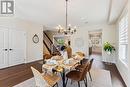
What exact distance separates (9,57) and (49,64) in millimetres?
3601

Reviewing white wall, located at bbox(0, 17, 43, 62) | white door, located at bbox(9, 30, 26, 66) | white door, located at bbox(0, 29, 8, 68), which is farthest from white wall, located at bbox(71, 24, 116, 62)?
white door, located at bbox(0, 29, 8, 68)

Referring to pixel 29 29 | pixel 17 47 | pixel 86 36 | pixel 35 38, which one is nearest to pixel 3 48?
pixel 17 47

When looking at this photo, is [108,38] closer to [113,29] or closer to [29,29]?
[113,29]

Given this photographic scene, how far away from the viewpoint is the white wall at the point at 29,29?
557 cm

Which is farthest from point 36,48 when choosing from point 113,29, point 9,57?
point 113,29

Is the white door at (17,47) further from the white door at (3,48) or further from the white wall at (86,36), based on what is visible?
the white wall at (86,36)

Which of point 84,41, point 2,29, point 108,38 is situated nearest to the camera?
point 2,29

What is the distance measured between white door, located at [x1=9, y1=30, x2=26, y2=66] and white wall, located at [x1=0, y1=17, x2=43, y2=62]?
303mm

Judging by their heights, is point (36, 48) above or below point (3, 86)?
above

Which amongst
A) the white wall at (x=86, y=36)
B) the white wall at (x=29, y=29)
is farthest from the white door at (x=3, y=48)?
the white wall at (x=86, y=36)

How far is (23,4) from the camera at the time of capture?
4.07m

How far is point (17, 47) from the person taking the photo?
6066 millimetres

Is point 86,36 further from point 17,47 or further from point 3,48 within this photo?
point 3,48

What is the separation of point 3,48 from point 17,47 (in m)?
0.84
